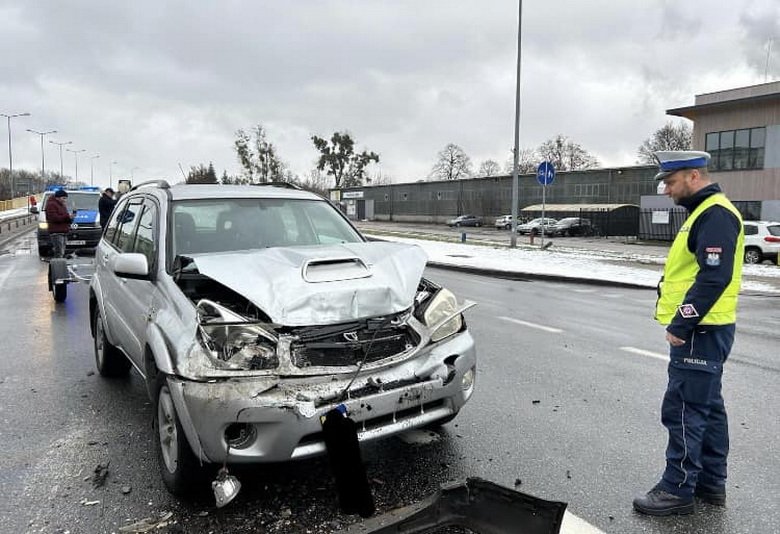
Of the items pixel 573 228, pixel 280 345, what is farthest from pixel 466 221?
pixel 280 345

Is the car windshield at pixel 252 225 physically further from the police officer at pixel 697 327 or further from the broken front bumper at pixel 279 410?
the police officer at pixel 697 327

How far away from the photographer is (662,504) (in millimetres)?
3111

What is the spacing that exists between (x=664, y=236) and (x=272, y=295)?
1428 inches

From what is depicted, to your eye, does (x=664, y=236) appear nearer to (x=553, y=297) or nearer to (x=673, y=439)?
(x=553, y=297)

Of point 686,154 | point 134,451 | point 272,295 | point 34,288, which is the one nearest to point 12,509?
point 134,451

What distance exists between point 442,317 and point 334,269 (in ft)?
2.37

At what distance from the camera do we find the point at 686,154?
3156 millimetres

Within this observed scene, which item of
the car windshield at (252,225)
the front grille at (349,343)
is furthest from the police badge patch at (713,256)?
the car windshield at (252,225)

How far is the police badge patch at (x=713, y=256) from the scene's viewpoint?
291 centimetres

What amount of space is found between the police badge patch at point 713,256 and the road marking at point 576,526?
56.1 inches

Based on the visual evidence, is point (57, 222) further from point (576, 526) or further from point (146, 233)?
point (576, 526)

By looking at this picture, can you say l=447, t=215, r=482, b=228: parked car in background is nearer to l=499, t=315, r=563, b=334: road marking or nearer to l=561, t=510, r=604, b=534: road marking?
l=499, t=315, r=563, b=334: road marking

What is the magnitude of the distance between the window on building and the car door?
35.3 m

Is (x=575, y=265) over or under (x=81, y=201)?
under
